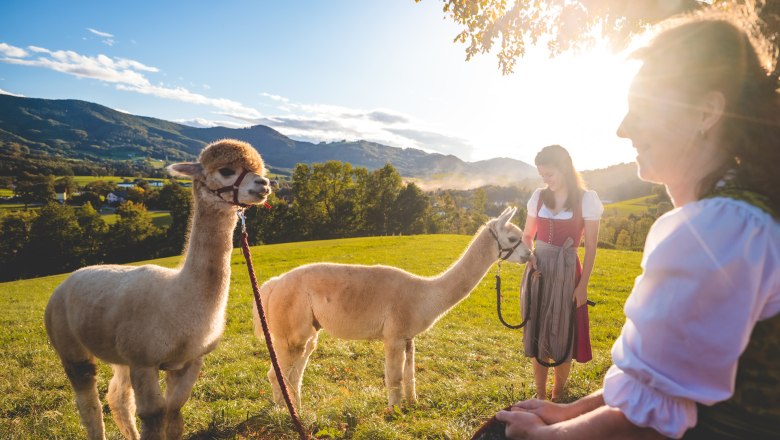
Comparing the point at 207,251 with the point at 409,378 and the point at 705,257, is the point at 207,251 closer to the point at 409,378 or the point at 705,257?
the point at 705,257

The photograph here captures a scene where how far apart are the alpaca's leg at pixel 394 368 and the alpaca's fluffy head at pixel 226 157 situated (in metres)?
3.12

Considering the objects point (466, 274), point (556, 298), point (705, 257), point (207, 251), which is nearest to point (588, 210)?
point (556, 298)

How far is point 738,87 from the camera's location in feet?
3.90

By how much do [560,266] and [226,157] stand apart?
12.2ft

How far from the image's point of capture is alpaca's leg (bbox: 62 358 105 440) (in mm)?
3686

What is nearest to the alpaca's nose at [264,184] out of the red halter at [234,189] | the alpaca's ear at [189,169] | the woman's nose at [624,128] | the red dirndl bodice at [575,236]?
the red halter at [234,189]

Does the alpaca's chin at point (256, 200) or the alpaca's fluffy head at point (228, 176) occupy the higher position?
the alpaca's fluffy head at point (228, 176)

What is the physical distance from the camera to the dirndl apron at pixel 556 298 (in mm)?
4457

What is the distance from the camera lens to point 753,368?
1.10 m

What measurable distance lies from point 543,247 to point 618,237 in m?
71.5

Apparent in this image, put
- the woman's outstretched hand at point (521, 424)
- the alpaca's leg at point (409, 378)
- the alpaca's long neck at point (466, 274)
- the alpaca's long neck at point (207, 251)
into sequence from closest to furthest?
the woman's outstretched hand at point (521, 424) < the alpaca's long neck at point (207, 251) < the alpaca's leg at point (409, 378) < the alpaca's long neck at point (466, 274)

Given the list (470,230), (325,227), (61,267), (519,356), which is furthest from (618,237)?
(61,267)

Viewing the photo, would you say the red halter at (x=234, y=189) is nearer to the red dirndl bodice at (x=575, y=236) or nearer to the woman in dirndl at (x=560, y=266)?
the woman in dirndl at (x=560, y=266)

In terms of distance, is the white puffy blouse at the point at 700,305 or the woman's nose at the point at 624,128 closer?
the white puffy blouse at the point at 700,305
